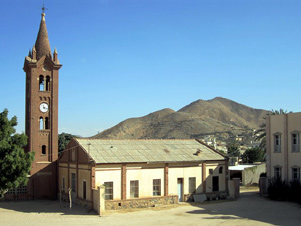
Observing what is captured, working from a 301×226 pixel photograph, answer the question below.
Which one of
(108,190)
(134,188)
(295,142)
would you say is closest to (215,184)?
(295,142)

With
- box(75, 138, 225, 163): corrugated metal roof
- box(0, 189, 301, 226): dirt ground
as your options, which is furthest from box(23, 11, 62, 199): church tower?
box(75, 138, 225, 163): corrugated metal roof

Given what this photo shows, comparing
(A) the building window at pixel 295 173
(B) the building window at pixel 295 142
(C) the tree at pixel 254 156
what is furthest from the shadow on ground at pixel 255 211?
(C) the tree at pixel 254 156

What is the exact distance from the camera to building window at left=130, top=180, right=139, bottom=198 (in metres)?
30.7

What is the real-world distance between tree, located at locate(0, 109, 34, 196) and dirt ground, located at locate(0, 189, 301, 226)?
2718 mm

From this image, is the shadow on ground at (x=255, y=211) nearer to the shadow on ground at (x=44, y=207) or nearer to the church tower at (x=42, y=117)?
the shadow on ground at (x=44, y=207)

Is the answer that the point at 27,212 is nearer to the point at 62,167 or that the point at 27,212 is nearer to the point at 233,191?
the point at 62,167

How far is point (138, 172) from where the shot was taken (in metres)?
31.1

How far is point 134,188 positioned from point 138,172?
1396mm

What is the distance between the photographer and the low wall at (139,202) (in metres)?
29.2

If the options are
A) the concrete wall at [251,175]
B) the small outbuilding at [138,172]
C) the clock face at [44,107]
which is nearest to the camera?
the small outbuilding at [138,172]

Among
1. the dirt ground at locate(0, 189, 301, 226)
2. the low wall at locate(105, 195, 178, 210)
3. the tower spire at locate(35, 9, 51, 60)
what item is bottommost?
the dirt ground at locate(0, 189, 301, 226)

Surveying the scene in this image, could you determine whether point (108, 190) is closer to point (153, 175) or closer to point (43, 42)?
point (153, 175)

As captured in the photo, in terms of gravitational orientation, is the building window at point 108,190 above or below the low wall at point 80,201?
above

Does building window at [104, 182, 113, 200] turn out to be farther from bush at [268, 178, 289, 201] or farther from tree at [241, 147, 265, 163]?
tree at [241, 147, 265, 163]
